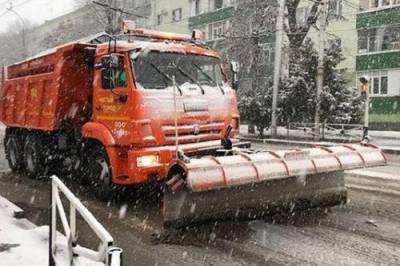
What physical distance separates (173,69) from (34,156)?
198 inches

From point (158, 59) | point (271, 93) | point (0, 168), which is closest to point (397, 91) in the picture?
point (271, 93)

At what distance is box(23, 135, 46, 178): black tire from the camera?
39.9 feet

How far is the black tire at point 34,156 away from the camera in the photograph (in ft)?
39.9

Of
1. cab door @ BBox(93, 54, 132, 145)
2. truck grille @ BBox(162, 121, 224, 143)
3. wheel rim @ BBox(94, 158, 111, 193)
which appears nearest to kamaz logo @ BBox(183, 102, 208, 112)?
truck grille @ BBox(162, 121, 224, 143)

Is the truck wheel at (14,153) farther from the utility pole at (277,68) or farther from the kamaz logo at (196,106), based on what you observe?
the utility pole at (277,68)

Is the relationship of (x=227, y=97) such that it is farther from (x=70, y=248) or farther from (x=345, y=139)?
(x=345, y=139)

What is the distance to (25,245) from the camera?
6.15 meters

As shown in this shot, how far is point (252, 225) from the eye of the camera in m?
7.43

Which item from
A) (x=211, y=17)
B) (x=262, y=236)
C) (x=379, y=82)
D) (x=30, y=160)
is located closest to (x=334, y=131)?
(x=379, y=82)

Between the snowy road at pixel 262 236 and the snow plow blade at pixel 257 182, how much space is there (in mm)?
202

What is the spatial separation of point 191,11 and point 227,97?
44.3 metres

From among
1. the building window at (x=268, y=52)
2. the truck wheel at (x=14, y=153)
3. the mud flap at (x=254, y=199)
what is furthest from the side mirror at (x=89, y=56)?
the building window at (x=268, y=52)

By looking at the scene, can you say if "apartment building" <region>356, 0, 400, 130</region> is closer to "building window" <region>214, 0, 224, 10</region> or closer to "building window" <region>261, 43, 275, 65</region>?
"building window" <region>261, 43, 275, 65</region>

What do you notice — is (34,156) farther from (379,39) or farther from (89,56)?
(379,39)
